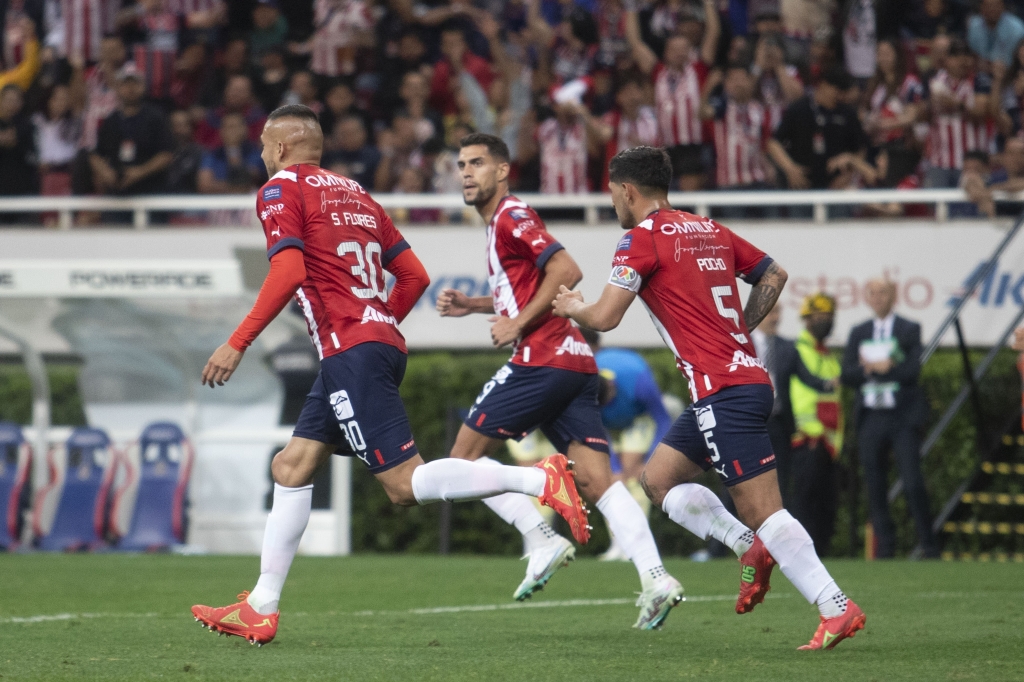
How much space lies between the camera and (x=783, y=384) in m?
13.6

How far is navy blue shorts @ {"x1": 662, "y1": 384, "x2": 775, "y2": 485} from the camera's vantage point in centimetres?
664

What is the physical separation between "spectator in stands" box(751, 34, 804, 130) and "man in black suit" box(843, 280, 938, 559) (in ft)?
10.7

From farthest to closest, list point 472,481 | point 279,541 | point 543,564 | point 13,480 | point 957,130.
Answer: point 957,130 < point 13,480 < point 543,564 < point 279,541 < point 472,481

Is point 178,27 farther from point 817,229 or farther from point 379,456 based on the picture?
point 379,456

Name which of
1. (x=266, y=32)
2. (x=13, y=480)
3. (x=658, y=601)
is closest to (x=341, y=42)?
(x=266, y=32)

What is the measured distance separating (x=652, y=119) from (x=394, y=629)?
374 inches

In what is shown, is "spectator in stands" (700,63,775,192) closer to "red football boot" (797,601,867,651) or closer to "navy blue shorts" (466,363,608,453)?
"navy blue shorts" (466,363,608,453)

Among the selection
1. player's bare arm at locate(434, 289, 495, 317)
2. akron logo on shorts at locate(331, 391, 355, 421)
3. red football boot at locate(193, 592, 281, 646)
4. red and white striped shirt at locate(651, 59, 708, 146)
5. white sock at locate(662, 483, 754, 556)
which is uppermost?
red and white striped shirt at locate(651, 59, 708, 146)

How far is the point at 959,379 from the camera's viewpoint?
1461cm

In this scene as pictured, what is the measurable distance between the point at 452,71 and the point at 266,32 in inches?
119

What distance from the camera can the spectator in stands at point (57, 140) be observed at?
58.6 feet

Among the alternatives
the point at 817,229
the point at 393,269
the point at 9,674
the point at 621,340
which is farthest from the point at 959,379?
the point at 9,674

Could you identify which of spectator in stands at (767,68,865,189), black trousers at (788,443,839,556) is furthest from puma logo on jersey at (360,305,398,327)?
spectator in stands at (767,68,865,189)

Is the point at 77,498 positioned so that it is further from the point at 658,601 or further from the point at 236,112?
the point at 658,601
